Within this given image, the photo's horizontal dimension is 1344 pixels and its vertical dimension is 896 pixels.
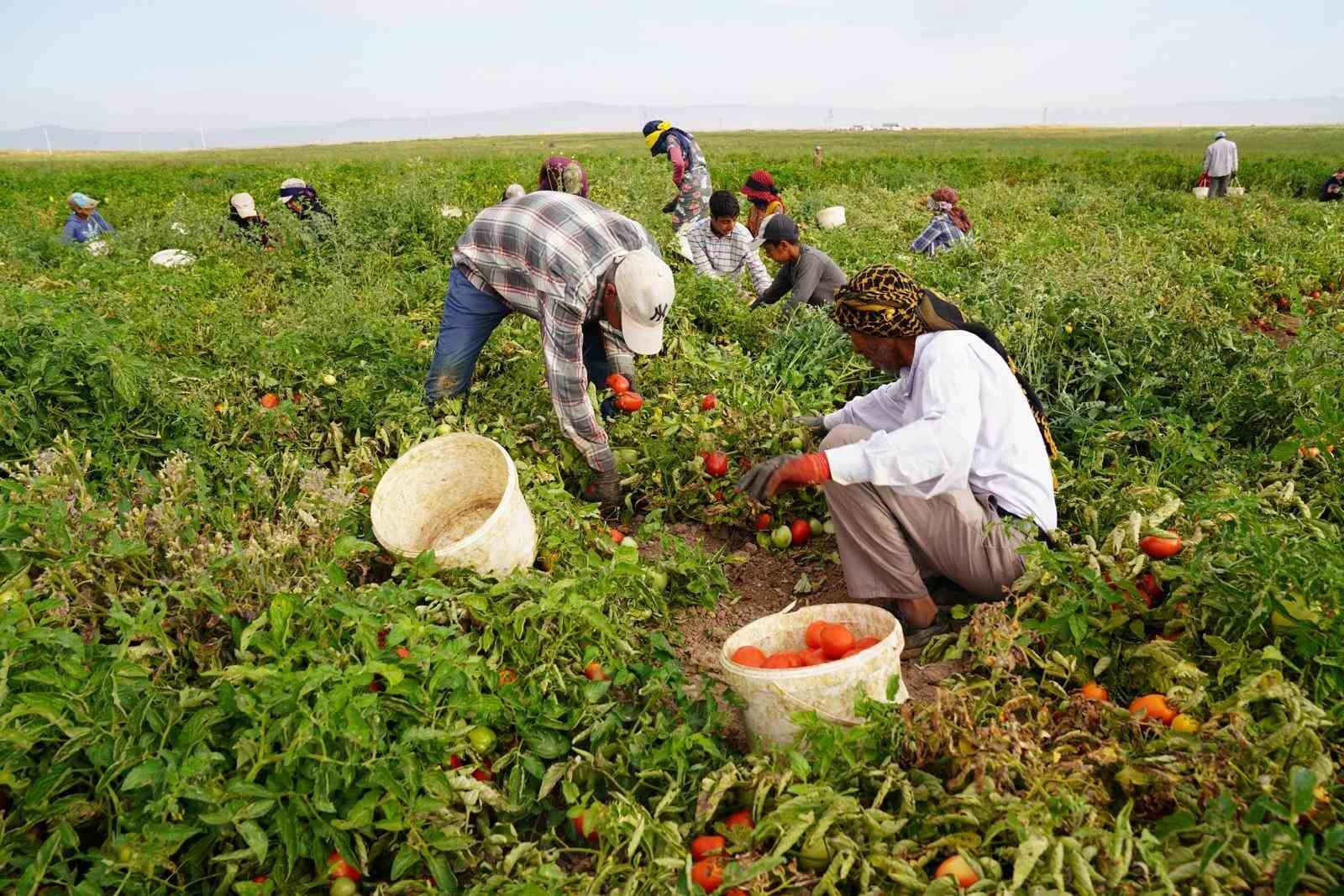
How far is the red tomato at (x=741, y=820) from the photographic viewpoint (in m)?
1.94

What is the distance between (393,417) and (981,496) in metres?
2.51

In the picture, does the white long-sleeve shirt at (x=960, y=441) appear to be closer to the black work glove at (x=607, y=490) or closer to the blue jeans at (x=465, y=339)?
the black work glove at (x=607, y=490)

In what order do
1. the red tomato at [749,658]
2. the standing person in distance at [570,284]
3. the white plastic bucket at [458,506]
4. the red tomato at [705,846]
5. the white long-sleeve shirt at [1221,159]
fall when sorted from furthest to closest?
the white long-sleeve shirt at [1221,159], the standing person in distance at [570,284], the white plastic bucket at [458,506], the red tomato at [749,658], the red tomato at [705,846]

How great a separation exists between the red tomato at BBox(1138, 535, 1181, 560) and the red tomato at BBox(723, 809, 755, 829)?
1.48 meters

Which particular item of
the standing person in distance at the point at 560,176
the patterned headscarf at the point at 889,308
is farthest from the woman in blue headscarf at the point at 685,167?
the patterned headscarf at the point at 889,308

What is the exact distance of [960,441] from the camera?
258cm

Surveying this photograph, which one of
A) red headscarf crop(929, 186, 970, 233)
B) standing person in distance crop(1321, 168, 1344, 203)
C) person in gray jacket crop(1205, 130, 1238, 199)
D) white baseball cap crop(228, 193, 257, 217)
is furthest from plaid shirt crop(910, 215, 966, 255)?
standing person in distance crop(1321, 168, 1344, 203)

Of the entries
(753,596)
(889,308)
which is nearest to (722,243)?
(753,596)

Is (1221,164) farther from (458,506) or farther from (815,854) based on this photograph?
(815,854)

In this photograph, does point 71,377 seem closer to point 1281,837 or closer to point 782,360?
point 782,360

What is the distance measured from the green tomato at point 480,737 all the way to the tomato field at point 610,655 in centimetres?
3

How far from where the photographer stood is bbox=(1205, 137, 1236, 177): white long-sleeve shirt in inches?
550

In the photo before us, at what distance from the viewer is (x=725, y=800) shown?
2.08m

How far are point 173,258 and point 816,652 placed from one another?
7.49 metres
